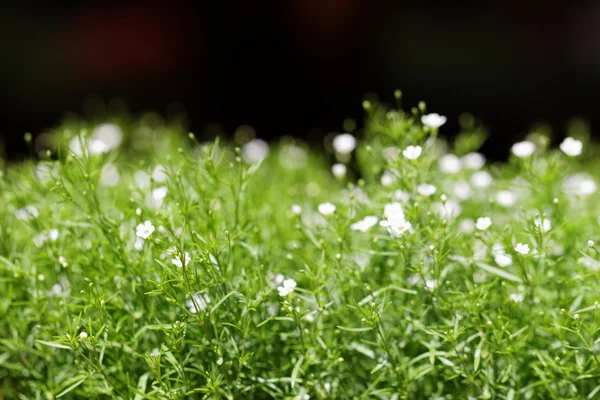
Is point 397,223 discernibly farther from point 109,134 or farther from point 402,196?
point 109,134

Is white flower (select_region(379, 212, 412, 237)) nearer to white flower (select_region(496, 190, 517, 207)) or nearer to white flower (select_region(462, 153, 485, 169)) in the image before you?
white flower (select_region(496, 190, 517, 207))

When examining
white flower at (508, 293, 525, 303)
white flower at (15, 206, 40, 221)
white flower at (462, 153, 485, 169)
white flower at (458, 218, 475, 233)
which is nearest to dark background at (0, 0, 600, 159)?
white flower at (462, 153, 485, 169)

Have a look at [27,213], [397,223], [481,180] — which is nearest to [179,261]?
[397,223]

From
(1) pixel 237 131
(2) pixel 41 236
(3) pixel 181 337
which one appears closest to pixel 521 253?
(3) pixel 181 337

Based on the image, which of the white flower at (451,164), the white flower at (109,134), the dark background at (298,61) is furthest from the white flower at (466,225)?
the dark background at (298,61)

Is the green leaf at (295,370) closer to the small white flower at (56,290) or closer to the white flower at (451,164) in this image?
the small white flower at (56,290)
